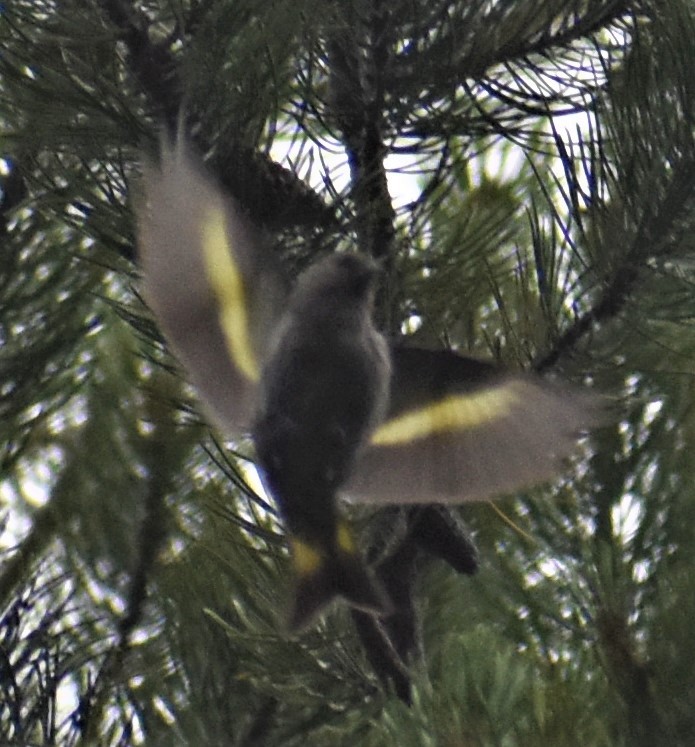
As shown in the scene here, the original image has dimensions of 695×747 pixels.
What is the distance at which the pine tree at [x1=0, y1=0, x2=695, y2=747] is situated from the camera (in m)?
0.71

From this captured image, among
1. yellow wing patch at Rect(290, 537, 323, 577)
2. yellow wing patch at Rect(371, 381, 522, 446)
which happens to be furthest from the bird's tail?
yellow wing patch at Rect(371, 381, 522, 446)

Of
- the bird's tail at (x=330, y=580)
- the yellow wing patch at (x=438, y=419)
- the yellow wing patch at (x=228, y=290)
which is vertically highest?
the yellow wing patch at (x=228, y=290)

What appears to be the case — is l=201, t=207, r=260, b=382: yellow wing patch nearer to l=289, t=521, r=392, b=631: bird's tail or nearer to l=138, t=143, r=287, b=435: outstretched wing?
l=138, t=143, r=287, b=435: outstretched wing

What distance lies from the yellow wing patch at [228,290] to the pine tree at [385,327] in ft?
0.09

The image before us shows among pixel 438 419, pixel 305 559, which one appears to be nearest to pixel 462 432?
pixel 438 419

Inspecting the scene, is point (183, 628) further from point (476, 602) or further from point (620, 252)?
point (620, 252)

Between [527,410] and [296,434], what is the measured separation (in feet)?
0.45

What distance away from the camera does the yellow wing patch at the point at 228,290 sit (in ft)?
2.48

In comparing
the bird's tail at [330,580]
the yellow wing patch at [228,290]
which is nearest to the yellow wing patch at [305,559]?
the bird's tail at [330,580]

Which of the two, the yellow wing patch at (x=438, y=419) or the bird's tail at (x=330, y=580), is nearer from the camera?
the bird's tail at (x=330, y=580)

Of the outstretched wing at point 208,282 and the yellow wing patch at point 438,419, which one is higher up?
the outstretched wing at point 208,282

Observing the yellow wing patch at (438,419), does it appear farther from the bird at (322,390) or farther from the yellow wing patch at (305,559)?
the yellow wing patch at (305,559)

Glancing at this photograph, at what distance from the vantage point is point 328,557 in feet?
2.42

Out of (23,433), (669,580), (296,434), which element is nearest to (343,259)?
(296,434)
